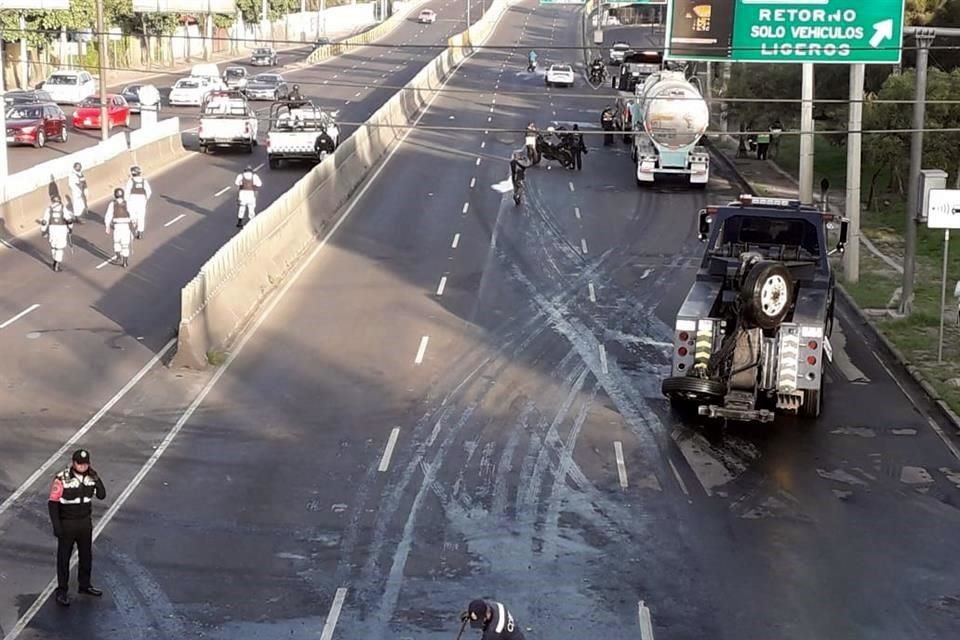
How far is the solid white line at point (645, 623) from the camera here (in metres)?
13.1

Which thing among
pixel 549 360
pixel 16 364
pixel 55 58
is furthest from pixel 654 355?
pixel 55 58

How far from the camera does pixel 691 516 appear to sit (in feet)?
54.7

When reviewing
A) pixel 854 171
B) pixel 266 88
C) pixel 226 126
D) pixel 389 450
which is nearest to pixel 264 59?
pixel 266 88

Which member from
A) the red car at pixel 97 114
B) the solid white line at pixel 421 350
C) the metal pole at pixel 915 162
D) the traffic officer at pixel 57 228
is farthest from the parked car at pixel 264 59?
the solid white line at pixel 421 350

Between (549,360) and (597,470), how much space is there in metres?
5.90

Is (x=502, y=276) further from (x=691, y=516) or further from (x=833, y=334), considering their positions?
(x=691, y=516)

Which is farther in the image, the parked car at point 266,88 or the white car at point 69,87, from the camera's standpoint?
the parked car at point 266,88

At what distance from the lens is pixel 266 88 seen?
6919cm

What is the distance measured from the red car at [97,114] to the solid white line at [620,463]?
132 ft

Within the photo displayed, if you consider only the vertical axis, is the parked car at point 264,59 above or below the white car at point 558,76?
above

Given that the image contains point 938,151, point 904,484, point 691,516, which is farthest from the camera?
point 938,151

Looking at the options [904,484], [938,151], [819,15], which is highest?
[819,15]

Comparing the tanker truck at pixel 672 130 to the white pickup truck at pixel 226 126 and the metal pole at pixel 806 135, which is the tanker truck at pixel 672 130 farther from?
the white pickup truck at pixel 226 126

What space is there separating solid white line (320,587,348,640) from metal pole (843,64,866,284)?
760 inches
